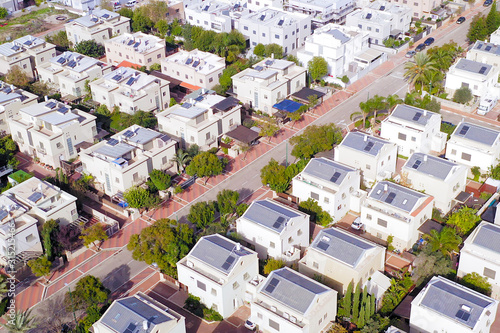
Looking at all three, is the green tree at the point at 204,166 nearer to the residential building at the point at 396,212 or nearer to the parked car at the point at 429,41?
the residential building at the point at 396,212

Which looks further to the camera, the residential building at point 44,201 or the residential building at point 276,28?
the residential building at point 276,28

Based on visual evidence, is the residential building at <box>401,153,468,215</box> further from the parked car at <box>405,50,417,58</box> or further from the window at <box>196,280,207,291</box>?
the parked car at <box>405,50,417,58</box>

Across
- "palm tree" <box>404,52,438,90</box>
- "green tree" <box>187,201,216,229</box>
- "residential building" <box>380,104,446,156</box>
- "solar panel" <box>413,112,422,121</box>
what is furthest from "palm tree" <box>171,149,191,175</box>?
"palm tree" <box>404,52,438,90</box>

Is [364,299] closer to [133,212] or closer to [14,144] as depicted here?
[133,212]

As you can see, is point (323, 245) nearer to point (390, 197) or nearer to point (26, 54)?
point (390, 197)

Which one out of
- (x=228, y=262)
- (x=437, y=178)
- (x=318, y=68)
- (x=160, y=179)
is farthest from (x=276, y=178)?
(x=318, y=68)

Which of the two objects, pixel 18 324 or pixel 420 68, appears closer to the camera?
pixel 18 324

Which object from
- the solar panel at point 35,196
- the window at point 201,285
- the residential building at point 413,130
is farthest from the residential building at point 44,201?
the residential building at point 413,130
